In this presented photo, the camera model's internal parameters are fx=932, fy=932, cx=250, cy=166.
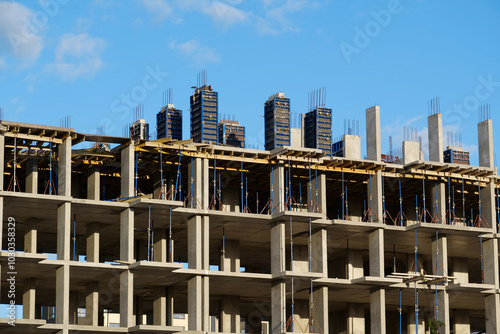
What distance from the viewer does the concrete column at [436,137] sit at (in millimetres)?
63000

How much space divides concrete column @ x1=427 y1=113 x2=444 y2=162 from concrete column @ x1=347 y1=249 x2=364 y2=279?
8.34 metres

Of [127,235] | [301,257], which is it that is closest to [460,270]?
[301,257]

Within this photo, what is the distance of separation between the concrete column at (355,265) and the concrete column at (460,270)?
7.29m

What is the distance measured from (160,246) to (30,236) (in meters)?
7.82

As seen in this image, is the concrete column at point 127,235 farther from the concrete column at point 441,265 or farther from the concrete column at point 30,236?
the concrete column at point 441,265

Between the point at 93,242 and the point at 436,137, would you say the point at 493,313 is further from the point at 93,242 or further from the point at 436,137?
the point at 93,242

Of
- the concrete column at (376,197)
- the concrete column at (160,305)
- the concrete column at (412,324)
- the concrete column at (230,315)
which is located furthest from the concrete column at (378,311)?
the concrete column at (160,305)

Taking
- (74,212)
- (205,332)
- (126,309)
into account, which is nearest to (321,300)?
(205,332)

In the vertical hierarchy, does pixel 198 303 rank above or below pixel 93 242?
below

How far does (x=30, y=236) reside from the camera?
55750 mm

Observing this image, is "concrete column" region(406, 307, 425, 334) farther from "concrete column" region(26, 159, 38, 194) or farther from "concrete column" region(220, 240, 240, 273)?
"concrete column" region(26, 159, 38, 194)

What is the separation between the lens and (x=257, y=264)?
70688 millimetres

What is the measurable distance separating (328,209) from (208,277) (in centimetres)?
1455

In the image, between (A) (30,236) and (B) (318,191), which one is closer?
(A) (30,236)
